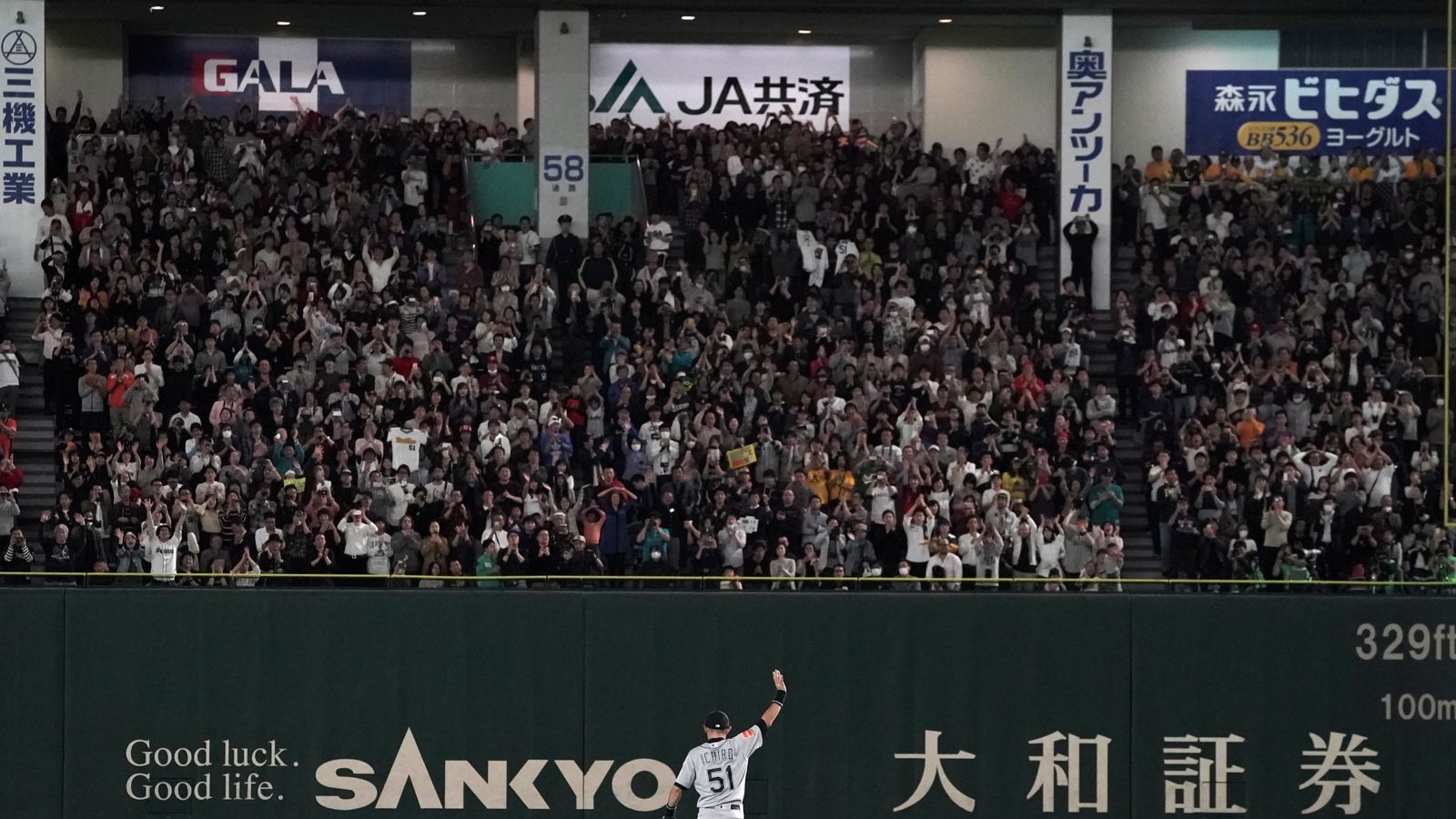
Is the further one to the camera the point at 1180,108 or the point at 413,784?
the point at 1180,108

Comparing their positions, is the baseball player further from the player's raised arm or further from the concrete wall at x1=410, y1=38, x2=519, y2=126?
the concrete wall at x1=410, y1=38, x2=519, y2=126

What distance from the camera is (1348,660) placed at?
1923 centimetres

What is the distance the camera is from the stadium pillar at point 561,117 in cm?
3278

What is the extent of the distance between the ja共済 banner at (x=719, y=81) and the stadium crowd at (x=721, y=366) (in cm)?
434

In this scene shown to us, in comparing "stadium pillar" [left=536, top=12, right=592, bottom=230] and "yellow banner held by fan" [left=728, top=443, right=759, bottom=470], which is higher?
"stadium pillar" [left=536, top=12, right=592, bottom=230]

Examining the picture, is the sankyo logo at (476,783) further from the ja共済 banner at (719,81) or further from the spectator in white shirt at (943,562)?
the ja共済 banner at (719,81)

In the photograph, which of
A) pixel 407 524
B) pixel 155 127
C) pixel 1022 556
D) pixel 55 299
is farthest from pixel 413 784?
pixel 155 127

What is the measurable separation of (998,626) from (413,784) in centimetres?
557

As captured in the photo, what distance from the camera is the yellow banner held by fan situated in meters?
25.0

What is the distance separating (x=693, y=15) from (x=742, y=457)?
1244 cm

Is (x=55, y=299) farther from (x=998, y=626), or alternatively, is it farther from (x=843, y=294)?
(x=998, y=626)

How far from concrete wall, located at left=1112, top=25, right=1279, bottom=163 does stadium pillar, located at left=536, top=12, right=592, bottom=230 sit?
36.2 feet

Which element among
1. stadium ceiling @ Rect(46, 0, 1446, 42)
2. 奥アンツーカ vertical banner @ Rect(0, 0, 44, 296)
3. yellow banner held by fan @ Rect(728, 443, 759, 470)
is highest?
stadium ceiling @ Rect(46, 0, 1446, 42)

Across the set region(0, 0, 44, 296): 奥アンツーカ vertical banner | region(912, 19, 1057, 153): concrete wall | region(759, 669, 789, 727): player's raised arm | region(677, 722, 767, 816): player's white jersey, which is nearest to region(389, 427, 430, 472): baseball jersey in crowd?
region(0, 0, 44, 296): 奥アンツーカ vertical banner
